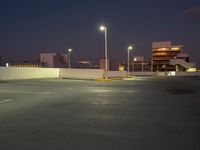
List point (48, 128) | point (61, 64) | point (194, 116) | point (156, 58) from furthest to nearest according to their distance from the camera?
point (156, 58) < point (61, 64) < point (194, 116) < point (48, 128)

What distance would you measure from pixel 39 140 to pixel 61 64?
9991 centimetres

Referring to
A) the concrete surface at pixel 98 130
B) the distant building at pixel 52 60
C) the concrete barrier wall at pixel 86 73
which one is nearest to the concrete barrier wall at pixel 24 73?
the concrete barrier wall at pixel 86 73

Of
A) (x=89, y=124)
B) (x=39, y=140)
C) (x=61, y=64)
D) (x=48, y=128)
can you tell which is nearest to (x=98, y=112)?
(x=89, y=124)

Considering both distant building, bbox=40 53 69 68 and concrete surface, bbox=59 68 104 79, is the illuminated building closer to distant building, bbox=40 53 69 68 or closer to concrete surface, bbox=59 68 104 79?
distant building, bbox=40 53 69 68

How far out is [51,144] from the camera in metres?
5.97

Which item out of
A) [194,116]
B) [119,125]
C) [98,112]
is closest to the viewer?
[119,125]

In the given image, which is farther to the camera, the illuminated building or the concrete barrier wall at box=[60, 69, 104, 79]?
the illuminated building

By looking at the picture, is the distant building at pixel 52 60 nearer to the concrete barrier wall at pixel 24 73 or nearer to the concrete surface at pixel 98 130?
the concrete barrier wall at pixel 24 73

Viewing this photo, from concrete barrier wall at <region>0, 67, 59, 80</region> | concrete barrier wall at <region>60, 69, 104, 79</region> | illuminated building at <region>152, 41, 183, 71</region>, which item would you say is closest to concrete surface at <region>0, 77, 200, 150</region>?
concrete barrier wall at <region>0, 67, 59, 80</region>

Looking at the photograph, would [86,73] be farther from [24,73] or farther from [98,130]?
[98,130]

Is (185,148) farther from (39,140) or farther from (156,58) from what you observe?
(156,58)

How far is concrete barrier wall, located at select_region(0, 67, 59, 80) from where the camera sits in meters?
41.7

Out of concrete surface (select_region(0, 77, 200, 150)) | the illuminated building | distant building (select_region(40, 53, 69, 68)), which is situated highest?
the illuminated building

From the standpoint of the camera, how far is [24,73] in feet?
151
